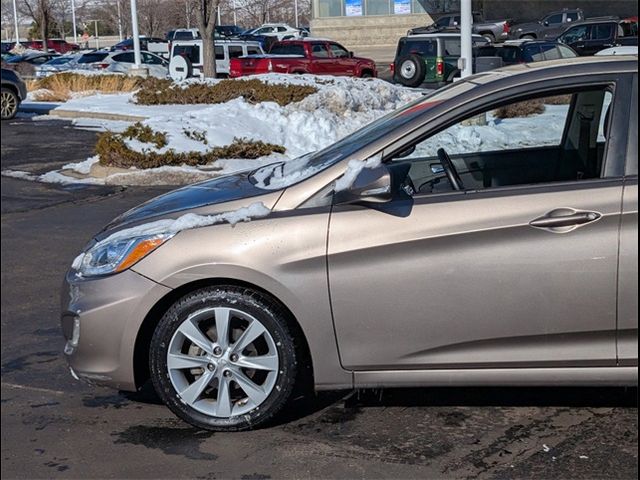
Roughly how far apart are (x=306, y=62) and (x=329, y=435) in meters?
30.6

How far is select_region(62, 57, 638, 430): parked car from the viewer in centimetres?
452

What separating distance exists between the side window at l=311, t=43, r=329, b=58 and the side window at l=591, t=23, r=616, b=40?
36.8ft

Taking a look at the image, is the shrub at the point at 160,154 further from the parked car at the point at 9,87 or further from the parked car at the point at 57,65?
the parked car at the point at 57,65

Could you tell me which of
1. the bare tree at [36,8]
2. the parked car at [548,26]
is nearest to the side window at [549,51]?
the parked car at [548,26]

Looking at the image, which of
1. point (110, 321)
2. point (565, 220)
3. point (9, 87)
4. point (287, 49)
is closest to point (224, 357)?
point (110, 321)

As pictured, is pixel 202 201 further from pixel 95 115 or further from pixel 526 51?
pixel 526 51

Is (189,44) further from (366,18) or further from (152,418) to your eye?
(152,418)

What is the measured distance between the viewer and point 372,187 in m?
4.59

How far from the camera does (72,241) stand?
9125 mm

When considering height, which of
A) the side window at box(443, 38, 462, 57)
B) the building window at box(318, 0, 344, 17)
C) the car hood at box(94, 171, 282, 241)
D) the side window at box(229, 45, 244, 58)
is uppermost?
the building window at box(318, 0, 344, 17)

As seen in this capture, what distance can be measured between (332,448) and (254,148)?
34.1 feet

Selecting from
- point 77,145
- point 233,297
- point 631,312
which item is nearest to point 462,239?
point 631,312

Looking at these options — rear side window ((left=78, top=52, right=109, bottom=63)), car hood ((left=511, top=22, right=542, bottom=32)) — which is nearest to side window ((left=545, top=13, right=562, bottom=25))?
car hood ((left=511, top=22, right=542, bottom=32))

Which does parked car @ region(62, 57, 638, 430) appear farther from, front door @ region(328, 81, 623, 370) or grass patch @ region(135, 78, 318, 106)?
grass patch @ region(135, 78, 318, 106)
